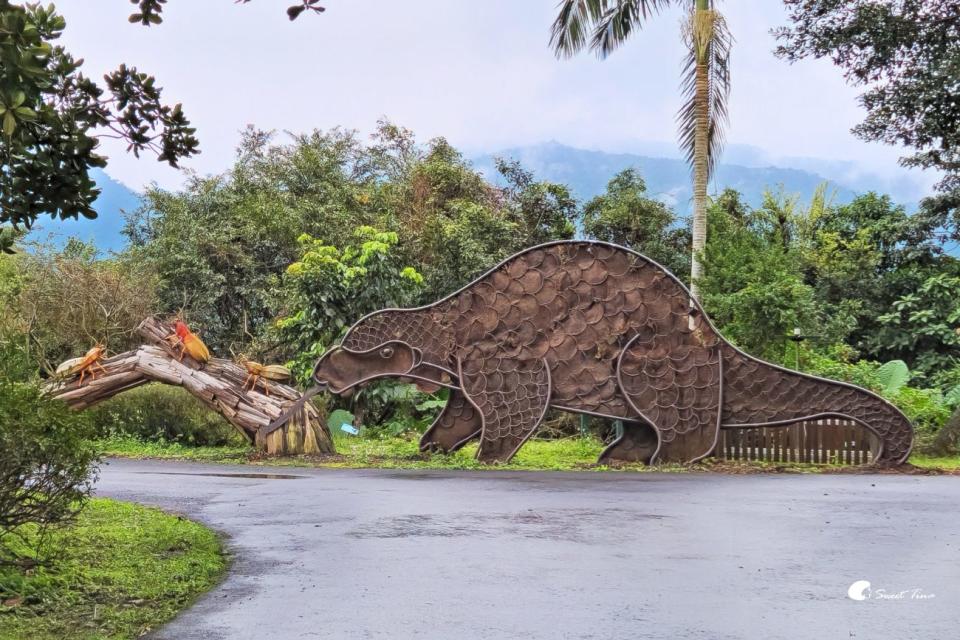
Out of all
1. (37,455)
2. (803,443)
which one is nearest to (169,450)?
(803,443)

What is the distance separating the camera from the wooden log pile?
47.8 ft

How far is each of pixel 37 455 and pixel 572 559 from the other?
11.3 feet

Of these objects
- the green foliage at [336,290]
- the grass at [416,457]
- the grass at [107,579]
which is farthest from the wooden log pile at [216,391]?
the grass at [107,579]

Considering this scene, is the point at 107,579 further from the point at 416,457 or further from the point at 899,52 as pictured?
the point at 899,52

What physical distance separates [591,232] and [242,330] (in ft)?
32.2

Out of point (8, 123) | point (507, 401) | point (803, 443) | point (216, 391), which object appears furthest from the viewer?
point (216, 391)

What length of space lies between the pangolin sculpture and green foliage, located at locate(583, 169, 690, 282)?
8.69 metres

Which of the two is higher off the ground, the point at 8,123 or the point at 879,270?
the point at 879,270

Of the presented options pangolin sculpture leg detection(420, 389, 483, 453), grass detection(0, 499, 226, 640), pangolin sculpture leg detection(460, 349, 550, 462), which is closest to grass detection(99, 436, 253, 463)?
pangolin sculpture leg detection(420, 389, 483, 453)

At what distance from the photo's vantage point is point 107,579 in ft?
18.6

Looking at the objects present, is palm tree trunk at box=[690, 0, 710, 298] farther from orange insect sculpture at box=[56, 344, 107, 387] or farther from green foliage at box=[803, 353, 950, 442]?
orange insect sculpture at box=[56, 344, 107, 387]

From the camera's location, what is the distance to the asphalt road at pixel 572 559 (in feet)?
15.7

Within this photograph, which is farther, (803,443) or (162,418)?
(162,418)

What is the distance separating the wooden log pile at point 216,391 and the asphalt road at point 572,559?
344cm
